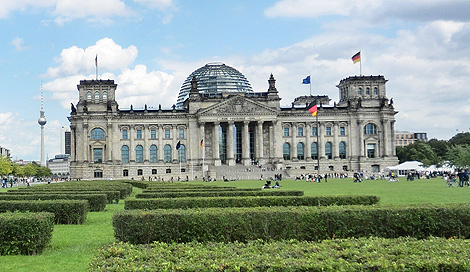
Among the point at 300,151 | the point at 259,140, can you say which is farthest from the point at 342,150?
the point at 259,140

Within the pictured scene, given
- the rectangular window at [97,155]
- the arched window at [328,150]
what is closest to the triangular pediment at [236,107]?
the arched window at [328,150]

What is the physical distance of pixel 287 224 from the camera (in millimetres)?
17750

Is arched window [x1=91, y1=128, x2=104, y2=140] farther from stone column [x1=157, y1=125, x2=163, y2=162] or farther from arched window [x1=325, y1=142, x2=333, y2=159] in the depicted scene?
arched window [x1=325, y1=142, x2=333, y2=159]

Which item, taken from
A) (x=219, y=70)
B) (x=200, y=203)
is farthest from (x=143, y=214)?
(x=219, y=70)

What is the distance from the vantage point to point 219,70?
448 ft

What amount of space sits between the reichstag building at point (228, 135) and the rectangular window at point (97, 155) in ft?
0.07

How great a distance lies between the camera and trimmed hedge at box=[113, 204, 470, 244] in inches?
695

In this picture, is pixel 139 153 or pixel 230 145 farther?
pixel 139 153

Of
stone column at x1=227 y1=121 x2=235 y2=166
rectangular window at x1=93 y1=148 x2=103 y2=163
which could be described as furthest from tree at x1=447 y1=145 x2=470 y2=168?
rectangular window at x1=93 y1=148 x2=103 y2=163

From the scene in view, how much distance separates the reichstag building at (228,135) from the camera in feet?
366

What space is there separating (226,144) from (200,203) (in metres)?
90.6

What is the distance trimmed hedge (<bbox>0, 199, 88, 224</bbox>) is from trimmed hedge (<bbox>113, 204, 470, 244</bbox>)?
918 cm

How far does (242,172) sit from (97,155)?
3270 cm

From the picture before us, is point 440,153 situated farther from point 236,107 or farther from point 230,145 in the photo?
point 236,107
